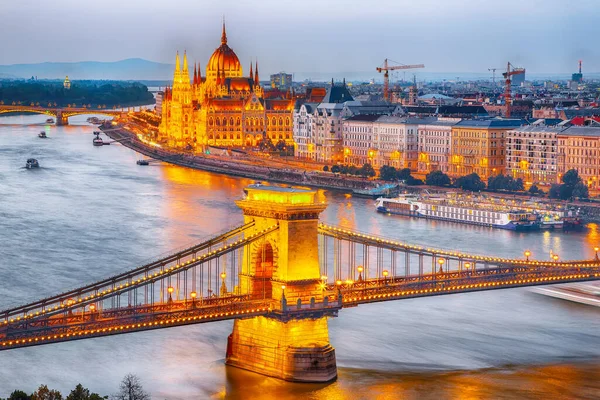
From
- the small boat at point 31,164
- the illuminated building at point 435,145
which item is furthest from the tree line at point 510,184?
the small boat at point 31,164

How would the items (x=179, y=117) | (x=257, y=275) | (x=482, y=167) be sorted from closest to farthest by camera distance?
(x=257, y=275) → (x=482, y=167) → (x=179, y=117)

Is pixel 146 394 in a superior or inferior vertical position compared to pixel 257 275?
inferior

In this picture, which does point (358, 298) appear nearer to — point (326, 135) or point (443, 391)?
point (443, 391)

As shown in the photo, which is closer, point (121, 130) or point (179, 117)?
point (179, 117)

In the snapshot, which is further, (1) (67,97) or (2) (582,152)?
(1) (67,97)

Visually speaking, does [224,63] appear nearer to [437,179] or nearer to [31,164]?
[31,164]

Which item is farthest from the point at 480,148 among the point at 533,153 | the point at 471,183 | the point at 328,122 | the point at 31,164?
the point at 31,164

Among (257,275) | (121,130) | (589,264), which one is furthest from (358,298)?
(121,130)
